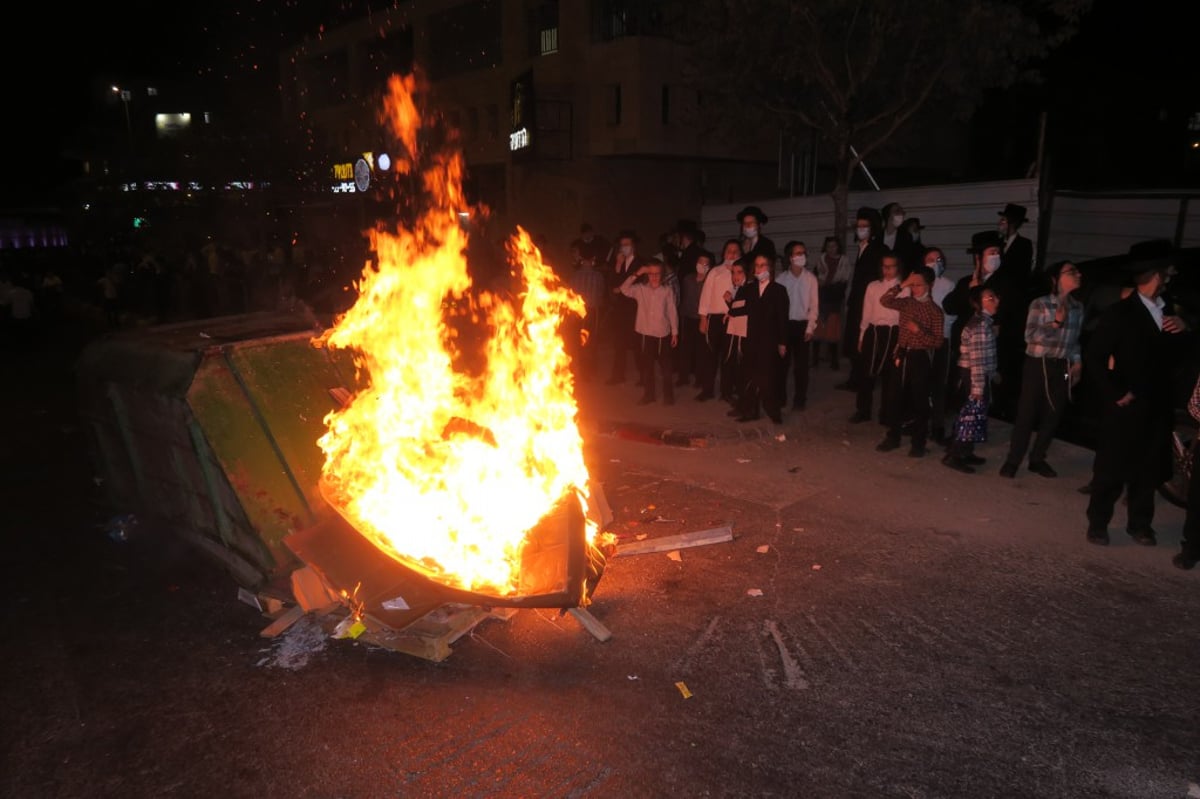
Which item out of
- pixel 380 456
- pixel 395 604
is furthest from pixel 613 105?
pixel 395 604

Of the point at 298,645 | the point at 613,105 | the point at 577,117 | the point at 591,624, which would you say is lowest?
the point at 298,645

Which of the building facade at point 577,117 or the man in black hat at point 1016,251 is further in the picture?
the building facade at point 577,117

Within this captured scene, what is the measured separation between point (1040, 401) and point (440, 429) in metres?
5.49

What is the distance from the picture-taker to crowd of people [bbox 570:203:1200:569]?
5832mm

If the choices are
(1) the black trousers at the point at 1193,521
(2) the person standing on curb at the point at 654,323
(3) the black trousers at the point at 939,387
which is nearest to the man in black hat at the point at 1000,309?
(3) the black trousers at the point at 939,387

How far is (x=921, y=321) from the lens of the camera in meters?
7.74

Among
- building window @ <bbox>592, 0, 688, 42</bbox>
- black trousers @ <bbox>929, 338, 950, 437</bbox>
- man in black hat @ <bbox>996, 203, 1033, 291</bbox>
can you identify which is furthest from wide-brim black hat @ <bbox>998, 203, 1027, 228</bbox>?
Result: building window @ <bbox>592, 0, 688, 42</bbox>

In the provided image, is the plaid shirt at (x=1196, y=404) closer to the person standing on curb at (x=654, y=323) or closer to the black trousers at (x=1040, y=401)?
the black trousers at (x=1040, y=401)

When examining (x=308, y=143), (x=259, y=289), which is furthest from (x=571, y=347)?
(x=308, y=143)

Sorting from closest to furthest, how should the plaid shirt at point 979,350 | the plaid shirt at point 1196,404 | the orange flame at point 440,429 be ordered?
the orange flame at point 440,429 < the plaid shirt at point 1196,404 < the plaid shirt at point 979,350

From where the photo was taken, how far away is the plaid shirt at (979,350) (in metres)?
7.27

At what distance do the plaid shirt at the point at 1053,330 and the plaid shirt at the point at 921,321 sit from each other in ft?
2.87

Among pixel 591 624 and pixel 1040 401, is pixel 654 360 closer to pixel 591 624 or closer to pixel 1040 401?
pixel 1040 401

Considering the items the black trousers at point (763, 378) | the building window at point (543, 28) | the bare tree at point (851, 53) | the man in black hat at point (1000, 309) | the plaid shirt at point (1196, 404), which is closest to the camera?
the plaid shirt at point (1196, 404)
